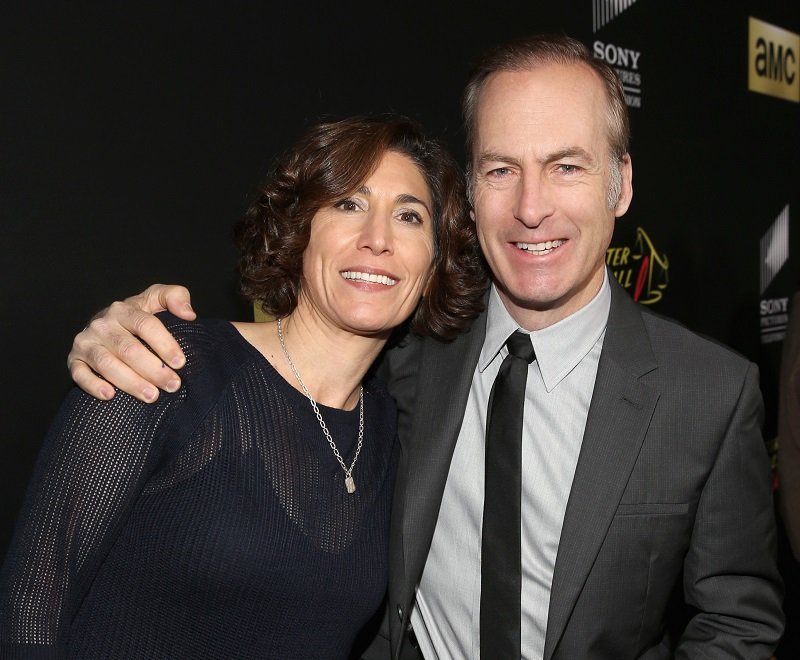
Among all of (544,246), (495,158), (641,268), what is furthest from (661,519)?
(641,268)

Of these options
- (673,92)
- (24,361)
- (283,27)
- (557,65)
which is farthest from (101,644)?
(673,92)

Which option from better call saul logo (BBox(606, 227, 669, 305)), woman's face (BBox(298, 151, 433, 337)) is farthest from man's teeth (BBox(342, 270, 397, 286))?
better call saul logo (BBox(606, 227, 669, 305))

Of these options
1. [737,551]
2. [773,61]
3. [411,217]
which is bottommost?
[737,551]

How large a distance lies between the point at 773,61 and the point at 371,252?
13.9 ft

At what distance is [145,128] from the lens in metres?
2.19

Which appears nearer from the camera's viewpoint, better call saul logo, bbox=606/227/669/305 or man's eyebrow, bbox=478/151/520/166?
man's eyebrow, bbox=478/151/520/166

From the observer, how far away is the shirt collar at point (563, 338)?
1767 mm

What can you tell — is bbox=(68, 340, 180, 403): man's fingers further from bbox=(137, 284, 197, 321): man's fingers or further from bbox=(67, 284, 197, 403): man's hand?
bbox=(137, 284, 197, 321): man's fingers

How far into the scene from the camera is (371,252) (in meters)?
1.77

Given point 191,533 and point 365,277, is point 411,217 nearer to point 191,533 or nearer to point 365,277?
point 365,277

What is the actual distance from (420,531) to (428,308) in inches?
22.6

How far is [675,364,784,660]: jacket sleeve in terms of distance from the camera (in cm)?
165

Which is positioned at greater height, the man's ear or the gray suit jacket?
the man's ear

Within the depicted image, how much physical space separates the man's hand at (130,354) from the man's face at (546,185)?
30.0 inches
